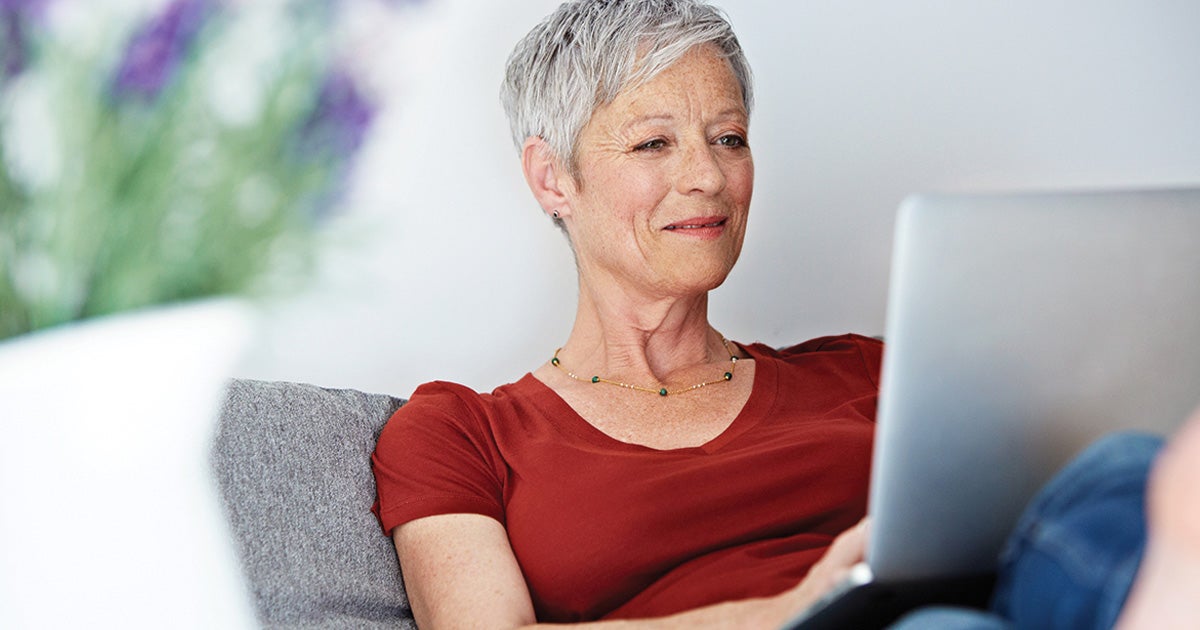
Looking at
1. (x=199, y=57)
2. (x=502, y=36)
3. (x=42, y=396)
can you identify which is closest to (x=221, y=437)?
(x=42, y=396)

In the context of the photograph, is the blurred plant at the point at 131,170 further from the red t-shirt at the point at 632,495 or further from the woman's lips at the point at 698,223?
the woman's lips at the point at 698,223

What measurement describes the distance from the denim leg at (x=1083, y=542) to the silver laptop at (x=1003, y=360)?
0.06 metres

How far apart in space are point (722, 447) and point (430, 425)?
409mm

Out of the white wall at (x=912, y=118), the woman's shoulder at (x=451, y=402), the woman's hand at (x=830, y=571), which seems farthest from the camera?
the white wall at (x=912, y=118)

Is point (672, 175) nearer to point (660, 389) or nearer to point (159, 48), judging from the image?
point (660, 389)

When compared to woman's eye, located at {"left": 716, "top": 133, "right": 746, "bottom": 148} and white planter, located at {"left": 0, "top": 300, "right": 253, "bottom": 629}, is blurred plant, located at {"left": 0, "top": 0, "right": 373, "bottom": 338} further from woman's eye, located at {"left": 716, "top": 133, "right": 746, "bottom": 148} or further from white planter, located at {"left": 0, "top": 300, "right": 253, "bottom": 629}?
woman's eye, located at {"left": 716, "top": 133, "right": 746, "bottom": 148}

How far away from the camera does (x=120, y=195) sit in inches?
60.4

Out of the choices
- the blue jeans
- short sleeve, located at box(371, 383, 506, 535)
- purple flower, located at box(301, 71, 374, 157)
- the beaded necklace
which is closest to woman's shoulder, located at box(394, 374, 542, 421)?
short sleeve, located at box(371, 383, 506, 535)

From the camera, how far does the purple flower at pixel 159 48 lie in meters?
1.55

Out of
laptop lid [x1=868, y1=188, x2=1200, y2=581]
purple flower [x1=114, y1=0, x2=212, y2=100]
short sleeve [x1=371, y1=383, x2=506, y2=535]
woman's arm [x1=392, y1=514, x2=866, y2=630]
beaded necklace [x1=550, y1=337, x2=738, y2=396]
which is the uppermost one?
purple flower [x1=114, y1=0, x2=212, y2=100]

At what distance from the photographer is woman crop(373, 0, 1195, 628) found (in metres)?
1.46

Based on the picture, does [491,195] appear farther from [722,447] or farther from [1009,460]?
[1009,460]

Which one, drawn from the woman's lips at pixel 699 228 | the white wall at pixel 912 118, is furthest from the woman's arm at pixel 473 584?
the white wall at pixel 912 118

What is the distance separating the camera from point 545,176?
1.96 meters
